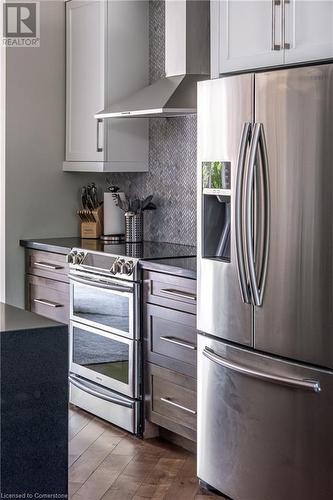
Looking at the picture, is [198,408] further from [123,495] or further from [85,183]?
[85,183]

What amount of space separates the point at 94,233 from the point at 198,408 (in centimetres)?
216

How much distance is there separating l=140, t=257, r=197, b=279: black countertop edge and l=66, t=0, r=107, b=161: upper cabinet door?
1225 mm

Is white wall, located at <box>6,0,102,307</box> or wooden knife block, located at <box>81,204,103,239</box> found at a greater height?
white wall, located at <box>6,0,102,307</box>

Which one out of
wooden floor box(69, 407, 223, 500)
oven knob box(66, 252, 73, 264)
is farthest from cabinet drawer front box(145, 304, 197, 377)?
oven knob box(66, 252, 73, 264)

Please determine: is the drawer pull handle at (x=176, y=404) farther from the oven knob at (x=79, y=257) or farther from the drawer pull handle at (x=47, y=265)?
the drawer pull handle at (x=47, y=265)

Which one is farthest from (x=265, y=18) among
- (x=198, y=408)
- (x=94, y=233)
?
(x=94, y=233)

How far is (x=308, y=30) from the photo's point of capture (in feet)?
10.7

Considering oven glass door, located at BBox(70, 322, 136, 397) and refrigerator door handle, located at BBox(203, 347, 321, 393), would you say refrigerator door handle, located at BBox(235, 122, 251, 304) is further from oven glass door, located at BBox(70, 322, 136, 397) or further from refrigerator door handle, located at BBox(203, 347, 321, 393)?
oven glass door, located at BBox(70, 322, 136, 397)

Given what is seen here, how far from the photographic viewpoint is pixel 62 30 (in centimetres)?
575

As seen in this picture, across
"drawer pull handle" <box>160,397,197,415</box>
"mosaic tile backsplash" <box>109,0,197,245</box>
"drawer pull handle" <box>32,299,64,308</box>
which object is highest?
"mosaic tile backsplash" <box>109,0,197,245</box>

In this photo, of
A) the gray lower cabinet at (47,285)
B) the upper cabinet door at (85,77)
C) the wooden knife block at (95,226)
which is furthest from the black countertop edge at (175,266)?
the wooden knife block at (95,226)

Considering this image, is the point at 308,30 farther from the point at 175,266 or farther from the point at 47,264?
the point at 47,264

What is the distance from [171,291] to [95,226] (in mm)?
1628

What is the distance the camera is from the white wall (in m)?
5.64
